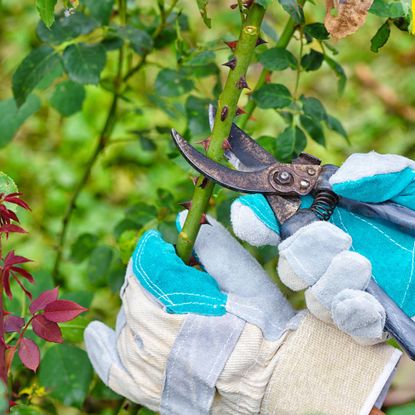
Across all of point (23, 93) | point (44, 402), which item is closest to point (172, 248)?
point (23, 93)

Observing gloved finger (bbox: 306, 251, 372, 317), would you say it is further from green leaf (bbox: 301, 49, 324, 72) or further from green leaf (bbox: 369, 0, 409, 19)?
green leaf (bbox: 301, 49, 324, 72)

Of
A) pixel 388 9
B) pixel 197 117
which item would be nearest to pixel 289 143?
pixel 197 117

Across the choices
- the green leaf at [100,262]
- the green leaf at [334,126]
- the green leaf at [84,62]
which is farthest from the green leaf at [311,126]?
the green leaf at [100,262]

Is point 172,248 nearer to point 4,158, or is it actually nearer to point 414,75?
point 4,158

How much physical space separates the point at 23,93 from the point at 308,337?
2.12 ft

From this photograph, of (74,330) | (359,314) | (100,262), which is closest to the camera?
(359,314)

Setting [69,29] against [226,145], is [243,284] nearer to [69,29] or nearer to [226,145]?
[226,145]

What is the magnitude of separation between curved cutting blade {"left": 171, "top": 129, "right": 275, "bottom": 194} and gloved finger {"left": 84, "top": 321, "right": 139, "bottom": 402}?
0.30m

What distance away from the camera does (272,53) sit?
120 centimetres

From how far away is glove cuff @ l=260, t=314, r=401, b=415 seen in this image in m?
0.93

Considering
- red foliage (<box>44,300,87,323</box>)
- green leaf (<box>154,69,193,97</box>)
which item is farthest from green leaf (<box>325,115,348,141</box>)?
red foliage (<box>44,300,87,323</box>)

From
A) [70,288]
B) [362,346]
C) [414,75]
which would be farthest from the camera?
[414,75]

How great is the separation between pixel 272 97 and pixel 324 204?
0.35 meters

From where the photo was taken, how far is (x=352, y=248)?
93cm
